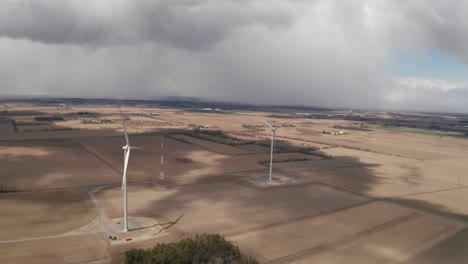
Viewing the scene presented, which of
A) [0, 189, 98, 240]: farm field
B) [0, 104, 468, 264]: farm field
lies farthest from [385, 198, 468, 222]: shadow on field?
[0, 189, 98, 240]: farm field

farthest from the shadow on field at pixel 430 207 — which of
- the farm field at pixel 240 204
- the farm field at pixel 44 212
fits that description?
the farm field at pixel 44 212

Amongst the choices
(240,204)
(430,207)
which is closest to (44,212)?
(240,204)

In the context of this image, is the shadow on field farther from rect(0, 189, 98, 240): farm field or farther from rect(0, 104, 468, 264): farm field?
rect(0, 189, 98, 240): farm field

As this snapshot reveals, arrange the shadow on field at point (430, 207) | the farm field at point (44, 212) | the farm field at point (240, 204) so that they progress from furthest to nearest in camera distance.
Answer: the shadow on field at point (430, 207) < the farm field at point (44, 212) < the farm field at point (240, 204)

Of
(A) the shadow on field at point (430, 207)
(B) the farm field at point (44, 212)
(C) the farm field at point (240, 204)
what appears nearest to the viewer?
(C) the farm field at point (240, 204)

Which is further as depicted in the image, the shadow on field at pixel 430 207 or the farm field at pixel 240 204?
the shadow on field at pixel 430 207

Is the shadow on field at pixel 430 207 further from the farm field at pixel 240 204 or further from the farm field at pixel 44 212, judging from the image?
the farm field at pixel 44 212

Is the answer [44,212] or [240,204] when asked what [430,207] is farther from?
A: [44,212]

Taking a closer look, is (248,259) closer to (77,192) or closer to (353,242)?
(353,242)

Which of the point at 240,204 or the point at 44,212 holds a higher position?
the point at 240,204
